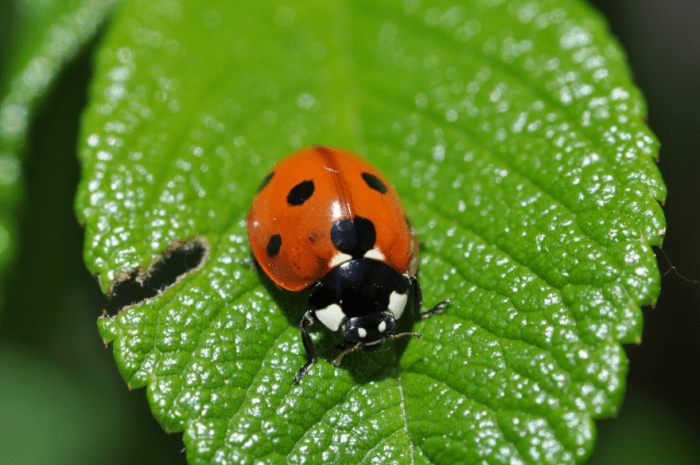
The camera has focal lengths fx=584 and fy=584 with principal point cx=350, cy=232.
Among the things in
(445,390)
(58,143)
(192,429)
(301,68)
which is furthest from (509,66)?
(58,143)

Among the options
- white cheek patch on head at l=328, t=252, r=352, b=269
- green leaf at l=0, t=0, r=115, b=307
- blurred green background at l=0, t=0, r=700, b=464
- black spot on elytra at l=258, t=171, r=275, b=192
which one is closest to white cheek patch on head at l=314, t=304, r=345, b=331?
white cheek patch on head at l=328, t=252, r=352, b=269

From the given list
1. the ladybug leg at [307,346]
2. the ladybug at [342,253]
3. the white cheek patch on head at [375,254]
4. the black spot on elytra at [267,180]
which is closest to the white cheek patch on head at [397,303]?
the ladybug at [342,253]

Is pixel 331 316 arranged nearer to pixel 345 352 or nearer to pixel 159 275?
pixel 345 352

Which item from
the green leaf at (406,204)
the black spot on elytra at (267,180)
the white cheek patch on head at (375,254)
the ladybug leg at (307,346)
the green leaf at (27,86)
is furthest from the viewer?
the green leaf at (27,86)

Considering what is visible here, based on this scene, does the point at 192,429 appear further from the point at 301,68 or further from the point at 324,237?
the point at 301,68

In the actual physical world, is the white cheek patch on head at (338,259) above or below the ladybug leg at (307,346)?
above

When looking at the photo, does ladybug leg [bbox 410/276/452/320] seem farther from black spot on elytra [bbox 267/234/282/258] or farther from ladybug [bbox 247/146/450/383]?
black spot on elytra [bbox 267/234/282/258]

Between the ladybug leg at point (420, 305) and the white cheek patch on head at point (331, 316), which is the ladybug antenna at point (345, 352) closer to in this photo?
the white cheek patch on head at point (331, 316)

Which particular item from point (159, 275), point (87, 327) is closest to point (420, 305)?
point (159, 275)
